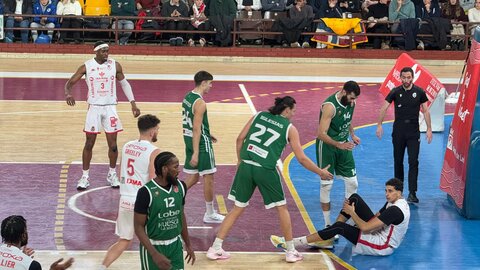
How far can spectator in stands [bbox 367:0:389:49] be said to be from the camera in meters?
29.0

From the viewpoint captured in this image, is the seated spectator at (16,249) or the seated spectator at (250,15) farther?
the seated spectator at (250,15)

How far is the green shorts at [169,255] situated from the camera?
868 centimetres

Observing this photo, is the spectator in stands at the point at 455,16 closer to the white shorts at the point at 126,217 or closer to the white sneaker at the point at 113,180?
the white sneaker at the point at 113,180

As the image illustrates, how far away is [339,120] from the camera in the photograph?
12.4 m

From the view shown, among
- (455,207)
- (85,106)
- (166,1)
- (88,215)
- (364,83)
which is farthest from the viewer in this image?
(166,1)

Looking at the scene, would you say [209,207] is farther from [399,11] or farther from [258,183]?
[399,11]

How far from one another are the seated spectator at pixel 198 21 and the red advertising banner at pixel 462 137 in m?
14.9

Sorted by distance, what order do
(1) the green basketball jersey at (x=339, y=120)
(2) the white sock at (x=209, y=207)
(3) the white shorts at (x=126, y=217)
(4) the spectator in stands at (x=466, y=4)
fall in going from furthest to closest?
(4) the spectator in stands at (x=466, y=4)
(2) the white sock at (x=209, y=207)
(1) the green basketball jersey at (x=339, y=120)
(3) the white shorts at (x=126, y=217)

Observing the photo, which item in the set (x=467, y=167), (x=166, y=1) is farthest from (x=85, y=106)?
(x=467, y=167)

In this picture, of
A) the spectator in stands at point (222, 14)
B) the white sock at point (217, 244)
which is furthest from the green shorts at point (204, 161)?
the spectator in stands at point (222, 14)

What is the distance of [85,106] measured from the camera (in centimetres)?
2095

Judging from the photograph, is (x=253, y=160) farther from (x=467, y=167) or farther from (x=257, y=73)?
(x=257, y=73)

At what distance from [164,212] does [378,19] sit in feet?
69.8

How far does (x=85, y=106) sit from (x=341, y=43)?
10.5 m
